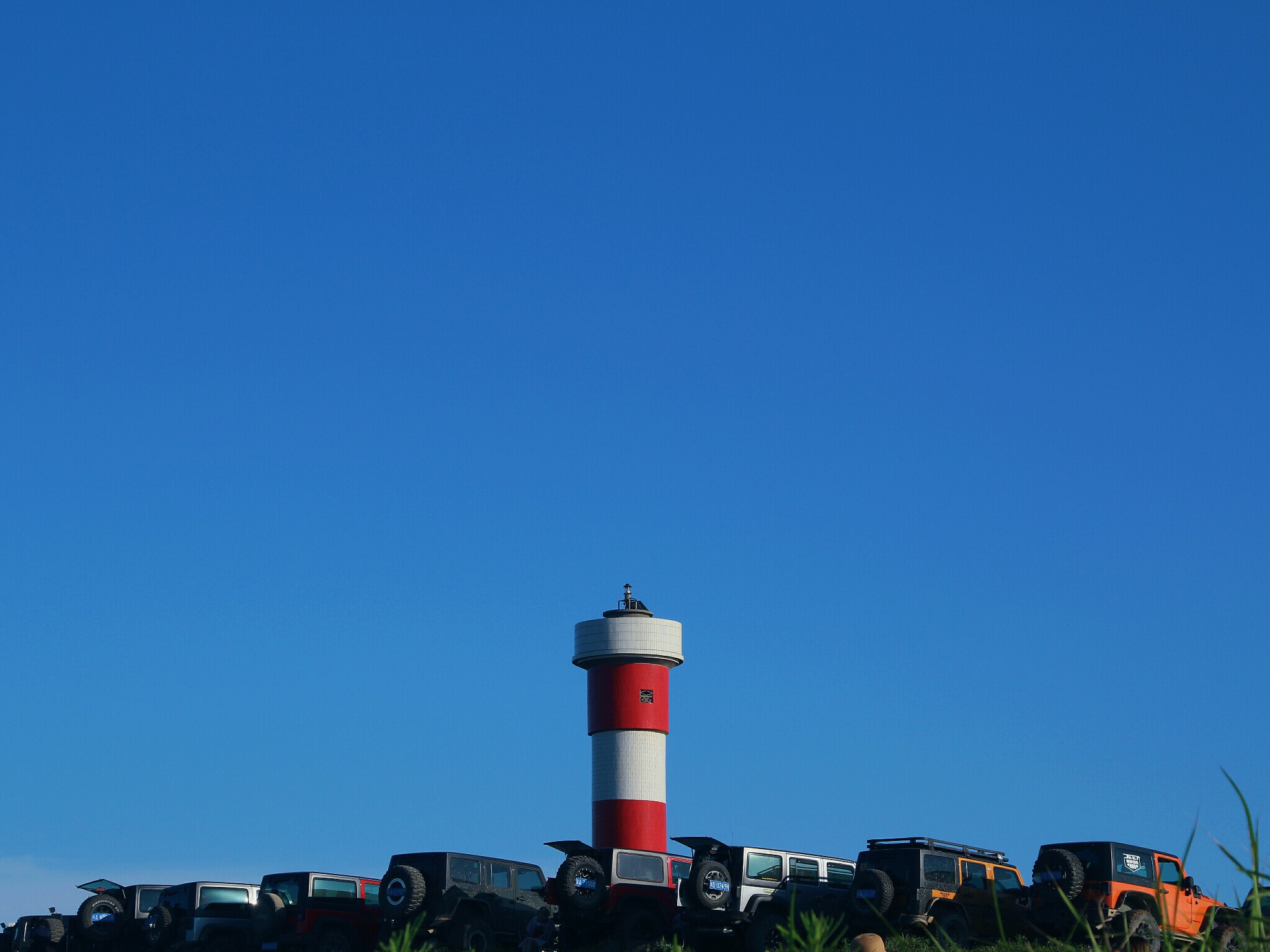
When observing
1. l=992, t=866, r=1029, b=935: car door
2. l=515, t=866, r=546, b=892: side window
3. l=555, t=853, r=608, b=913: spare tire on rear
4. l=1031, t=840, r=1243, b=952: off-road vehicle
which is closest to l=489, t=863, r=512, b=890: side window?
l=515, t=866, r=546, b=892: side window

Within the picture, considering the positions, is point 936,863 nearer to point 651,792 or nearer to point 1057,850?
point 1057,850

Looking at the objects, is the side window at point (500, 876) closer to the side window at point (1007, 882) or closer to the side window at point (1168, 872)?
the side window at point (1007, 882)

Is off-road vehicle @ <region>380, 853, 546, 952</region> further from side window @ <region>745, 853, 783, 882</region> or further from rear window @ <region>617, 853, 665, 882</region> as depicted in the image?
side window @ <region>745, 853, 783, 882</region>

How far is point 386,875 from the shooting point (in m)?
25.3

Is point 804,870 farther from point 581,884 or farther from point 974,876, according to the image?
point 581,884

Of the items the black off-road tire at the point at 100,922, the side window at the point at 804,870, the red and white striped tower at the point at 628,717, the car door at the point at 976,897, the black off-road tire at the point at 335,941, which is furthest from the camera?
the red and white striped tower at the point at 628,717

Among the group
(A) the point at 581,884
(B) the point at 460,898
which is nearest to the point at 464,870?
(B) the point at 460,898

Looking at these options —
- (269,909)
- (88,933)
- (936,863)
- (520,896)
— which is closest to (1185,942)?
(936,863)

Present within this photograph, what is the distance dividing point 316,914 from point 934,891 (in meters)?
10.5

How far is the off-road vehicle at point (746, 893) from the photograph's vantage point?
23.9m

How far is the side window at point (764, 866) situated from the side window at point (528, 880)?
3876mm

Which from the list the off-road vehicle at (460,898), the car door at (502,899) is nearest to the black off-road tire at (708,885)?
the off-road vehicle at (460,898)

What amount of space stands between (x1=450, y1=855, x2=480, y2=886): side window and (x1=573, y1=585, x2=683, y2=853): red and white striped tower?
10.1 metres

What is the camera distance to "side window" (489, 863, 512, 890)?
2608cm
